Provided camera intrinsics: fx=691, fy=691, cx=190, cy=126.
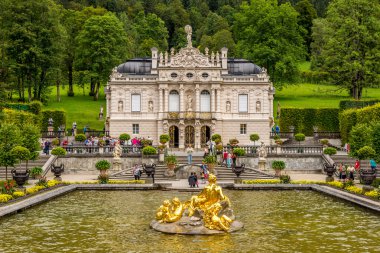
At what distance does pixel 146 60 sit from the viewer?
6347 centimetres

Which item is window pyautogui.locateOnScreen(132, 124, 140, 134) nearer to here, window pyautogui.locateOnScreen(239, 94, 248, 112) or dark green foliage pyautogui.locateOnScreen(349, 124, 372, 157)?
window pyautogui.locateOnScreen(239, 94, 248, 112)

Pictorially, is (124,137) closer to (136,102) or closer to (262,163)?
(136,102)

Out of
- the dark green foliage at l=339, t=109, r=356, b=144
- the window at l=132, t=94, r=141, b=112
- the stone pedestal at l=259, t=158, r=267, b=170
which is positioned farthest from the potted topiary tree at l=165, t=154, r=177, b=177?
the dark green foliage at l=339, t=109, r=356, b=144

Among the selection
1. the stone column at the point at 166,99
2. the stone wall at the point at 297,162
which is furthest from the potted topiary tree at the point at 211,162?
the stone column at the point at 166,99

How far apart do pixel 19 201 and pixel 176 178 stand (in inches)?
627

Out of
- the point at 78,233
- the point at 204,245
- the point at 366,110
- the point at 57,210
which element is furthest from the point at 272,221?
the point at 366,110

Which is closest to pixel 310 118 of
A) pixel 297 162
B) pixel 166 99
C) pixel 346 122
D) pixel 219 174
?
pixel 346 122

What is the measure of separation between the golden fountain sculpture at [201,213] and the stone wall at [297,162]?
2620 centimetres

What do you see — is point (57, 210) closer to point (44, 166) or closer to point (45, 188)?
point (45, 188)

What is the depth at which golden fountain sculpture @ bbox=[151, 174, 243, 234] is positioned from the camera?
2375 cm

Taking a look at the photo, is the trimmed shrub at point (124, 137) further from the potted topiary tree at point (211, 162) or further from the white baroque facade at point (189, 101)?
the potted topiary tree at point (211, 162)

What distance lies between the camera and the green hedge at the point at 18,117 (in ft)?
174

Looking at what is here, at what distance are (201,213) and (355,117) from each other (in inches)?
1401

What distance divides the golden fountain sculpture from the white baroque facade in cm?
3611
